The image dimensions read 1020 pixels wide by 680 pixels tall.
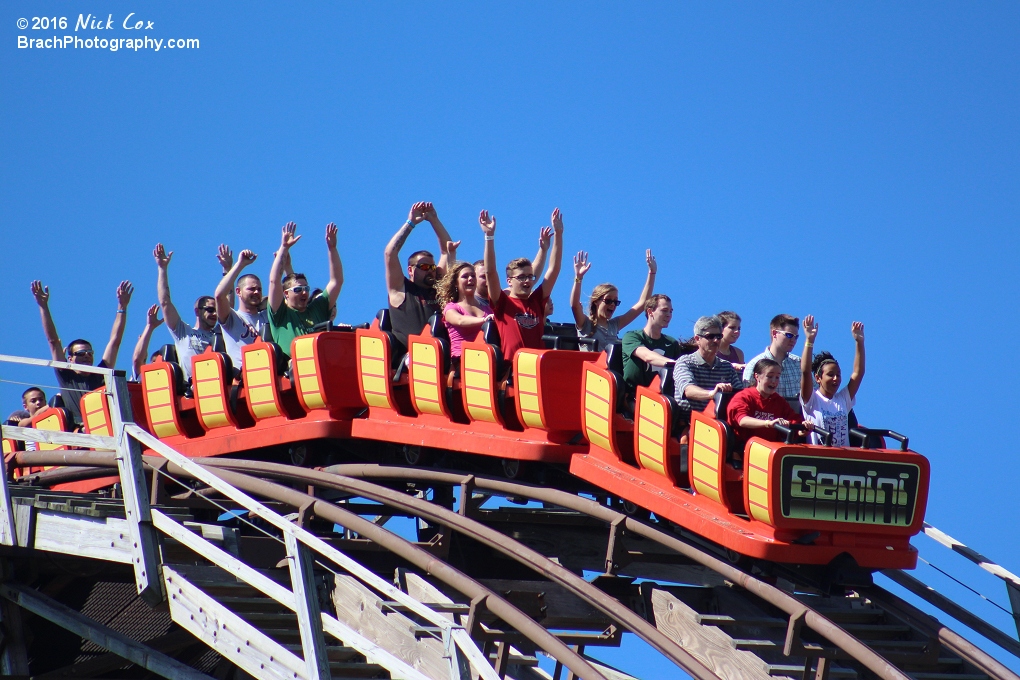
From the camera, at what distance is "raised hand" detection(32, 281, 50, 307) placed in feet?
39.0

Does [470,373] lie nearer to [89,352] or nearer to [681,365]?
[681,365]

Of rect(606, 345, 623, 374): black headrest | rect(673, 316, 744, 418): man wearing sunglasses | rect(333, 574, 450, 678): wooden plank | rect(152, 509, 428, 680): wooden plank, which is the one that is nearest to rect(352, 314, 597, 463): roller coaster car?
rect(606, 345, 623, 374): black headrest

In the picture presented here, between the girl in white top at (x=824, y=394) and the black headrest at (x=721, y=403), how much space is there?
2.65ft

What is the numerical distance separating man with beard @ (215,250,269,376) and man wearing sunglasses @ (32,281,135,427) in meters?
1.38

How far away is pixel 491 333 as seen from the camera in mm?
8688

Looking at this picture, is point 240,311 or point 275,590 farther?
point 240,311

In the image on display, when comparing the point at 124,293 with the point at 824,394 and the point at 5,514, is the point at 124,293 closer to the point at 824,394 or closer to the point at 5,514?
the point at 5,514

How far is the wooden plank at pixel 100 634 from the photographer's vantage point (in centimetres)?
784

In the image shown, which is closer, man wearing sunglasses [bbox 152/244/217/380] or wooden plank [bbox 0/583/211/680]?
wooden plank [bbox 0/583/211/680]

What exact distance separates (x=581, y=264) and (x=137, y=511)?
427 centimetres

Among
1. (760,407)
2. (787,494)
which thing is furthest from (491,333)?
(787,494)

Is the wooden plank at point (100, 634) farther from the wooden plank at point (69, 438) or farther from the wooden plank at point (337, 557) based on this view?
the wooden plank at point (337, 557)

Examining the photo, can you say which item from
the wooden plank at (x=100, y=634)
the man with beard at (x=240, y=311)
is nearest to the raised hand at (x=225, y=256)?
the man with beard at (x=240, y=311)

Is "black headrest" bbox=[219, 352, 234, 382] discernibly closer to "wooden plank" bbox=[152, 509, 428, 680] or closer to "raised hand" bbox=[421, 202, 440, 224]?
"raised hand" bbox=[421, 202, 440, 224]
